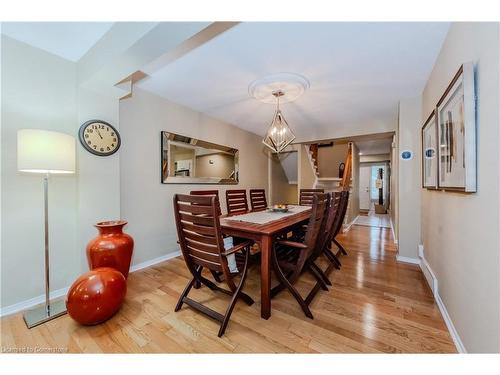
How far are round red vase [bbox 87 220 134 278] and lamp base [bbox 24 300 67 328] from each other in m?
0.36

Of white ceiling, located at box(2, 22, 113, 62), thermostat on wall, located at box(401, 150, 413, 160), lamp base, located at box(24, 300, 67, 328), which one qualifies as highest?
white ceiling, located at box(2, 22, 113, 62)

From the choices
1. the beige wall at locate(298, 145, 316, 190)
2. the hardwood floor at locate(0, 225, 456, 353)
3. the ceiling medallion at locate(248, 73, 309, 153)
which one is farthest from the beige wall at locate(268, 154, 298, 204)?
the hardwood floor at locate(0, 225, 456, 353)

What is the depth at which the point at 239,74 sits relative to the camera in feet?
6.97

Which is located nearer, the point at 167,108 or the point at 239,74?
the point at 239,74

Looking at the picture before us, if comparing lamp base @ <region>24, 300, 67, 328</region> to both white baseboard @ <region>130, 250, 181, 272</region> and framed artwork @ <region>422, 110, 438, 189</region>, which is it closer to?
white baseboard @ <region>130, 250, 181, 272</region>

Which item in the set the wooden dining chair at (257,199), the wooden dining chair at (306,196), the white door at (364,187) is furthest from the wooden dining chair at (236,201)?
the white door at (364,187)

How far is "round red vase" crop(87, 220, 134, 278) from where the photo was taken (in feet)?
5.68

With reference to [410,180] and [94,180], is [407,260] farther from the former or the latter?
[94,180]

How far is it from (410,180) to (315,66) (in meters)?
2.10

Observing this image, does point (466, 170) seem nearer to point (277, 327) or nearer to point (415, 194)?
point (277, 327)

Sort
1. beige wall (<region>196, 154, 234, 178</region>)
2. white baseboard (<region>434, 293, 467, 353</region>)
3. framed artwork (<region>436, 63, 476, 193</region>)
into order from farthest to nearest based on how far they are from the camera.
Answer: beige wall (<region>196, 154, 234, 178</region>) → white baseboard (<region>434, 293, 467, 353</region>) → framed artwork (<region>436, 63, 476, 193</region>)

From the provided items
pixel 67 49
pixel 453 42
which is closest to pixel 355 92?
pixel 453 42

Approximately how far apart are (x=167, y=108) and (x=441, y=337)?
11.8 feet
